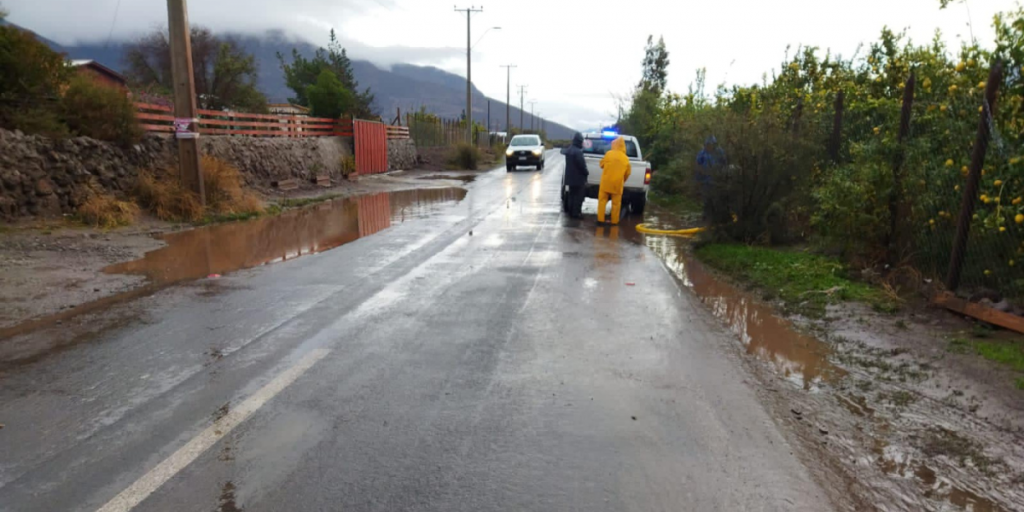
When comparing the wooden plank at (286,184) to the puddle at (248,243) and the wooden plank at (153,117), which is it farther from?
the wooden plank at (153,117)

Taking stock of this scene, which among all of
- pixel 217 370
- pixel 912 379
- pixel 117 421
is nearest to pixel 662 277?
pixel 912 379

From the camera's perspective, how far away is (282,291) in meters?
7.67

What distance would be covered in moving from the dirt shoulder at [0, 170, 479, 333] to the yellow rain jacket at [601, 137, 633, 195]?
8224 mm

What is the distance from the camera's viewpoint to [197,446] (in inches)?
148

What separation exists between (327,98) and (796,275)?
78.7ft

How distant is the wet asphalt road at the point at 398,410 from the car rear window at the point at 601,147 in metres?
9.87

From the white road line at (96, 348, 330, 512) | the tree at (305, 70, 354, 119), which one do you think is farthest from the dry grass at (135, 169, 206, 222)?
the tree at (305, 70, 354, 119)

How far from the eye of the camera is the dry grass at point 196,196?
1322cm

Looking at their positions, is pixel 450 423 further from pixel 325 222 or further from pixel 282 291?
pixel 325 222

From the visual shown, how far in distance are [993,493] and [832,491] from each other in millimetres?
835

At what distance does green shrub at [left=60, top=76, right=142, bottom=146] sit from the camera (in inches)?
511

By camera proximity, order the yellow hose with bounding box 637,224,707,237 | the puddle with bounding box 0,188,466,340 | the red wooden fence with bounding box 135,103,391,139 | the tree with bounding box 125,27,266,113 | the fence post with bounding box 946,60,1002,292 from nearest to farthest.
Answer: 1. the fence post with bounding box 946,60,1002,292
2. the puddle with bounding box 0,188,466,340
3. the yellow hose with bounding box 637,224,707,237
4. the red wooden fence with bounding box 135,103,391,139
5. the tree with bounding box 125,27,266,113

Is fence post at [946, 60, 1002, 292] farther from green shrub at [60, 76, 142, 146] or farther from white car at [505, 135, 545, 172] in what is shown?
white car at [505, 135, 545, 172]

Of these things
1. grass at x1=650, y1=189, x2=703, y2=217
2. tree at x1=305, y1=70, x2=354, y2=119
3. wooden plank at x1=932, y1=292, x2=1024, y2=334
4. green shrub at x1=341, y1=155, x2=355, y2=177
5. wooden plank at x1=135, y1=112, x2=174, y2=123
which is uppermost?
tree at x1=305, y1=70, x2=354, y2=119
